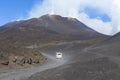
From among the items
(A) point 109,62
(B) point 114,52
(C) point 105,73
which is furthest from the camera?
(B) point 114,52

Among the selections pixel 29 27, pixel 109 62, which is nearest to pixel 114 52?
pixel 109 62

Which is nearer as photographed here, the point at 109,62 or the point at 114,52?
the point at 109,62

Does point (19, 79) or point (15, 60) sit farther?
point (15, 60)

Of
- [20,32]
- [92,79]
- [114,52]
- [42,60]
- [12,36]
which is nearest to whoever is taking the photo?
[92,79]

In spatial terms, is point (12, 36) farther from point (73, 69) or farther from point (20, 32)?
point (73, 69)

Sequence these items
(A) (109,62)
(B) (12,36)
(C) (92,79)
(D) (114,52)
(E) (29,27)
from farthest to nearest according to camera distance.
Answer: (E) (29,27), (B) (12,36), (D) (114,52), (A) (109,62), (C) (92,79)

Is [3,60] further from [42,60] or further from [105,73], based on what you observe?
[105,73]

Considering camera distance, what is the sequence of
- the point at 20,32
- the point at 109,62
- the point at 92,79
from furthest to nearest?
the point at 20,32, the point at 109,62, the point at 92,79

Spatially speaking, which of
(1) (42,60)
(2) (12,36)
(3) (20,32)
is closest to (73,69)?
(1) (42,60)

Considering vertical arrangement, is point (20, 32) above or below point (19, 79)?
above
